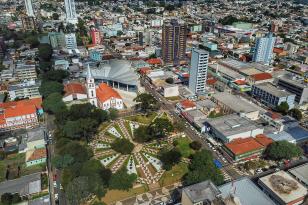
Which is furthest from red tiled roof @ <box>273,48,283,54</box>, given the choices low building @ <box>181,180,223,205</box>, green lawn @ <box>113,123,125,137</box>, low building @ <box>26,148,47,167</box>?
low building @ <box>26,148,47,167</box>

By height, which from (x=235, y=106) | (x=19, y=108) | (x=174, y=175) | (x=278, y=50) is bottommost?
(x=174, y=175)

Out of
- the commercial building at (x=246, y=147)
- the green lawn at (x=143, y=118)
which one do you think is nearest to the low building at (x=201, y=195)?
the commercial building at (x=246, y=147)

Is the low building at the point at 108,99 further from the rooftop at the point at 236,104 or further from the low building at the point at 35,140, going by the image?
the rooftop at the point at 236,104

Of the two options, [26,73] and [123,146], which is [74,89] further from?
[123,146]

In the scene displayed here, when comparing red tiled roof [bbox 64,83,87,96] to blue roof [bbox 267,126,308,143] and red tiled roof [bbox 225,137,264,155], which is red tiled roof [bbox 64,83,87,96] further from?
blue roof [bbox 267,126,308,143]

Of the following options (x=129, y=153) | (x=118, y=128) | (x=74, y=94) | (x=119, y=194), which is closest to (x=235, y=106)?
(x=118, y=128)

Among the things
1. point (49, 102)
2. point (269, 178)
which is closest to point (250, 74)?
point (269, 178)
